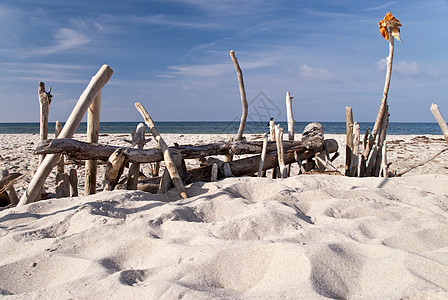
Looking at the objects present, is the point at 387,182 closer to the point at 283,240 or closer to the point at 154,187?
the point at 283,240

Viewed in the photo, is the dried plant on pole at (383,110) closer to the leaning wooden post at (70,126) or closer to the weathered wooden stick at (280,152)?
the weathered wooden stick at (280,152)

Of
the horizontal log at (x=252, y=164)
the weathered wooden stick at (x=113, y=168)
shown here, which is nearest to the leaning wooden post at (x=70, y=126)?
the weathered wooden stick at (x=113, y=168)

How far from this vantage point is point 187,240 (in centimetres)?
253

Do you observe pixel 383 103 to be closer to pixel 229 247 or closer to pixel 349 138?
pixel 349 138

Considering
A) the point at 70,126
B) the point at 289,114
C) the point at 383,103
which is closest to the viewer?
the point at 70,126

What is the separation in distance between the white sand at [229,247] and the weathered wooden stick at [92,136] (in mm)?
971

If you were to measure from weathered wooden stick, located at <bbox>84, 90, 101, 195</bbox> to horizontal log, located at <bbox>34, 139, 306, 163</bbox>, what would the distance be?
1.37ft

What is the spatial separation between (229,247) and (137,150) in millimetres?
2445

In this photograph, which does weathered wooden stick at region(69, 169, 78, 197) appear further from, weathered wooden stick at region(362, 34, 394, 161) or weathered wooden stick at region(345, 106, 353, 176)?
weathered wooden stick at region(362, 34, 394, 161)

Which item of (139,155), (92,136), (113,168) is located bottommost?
(113,168)

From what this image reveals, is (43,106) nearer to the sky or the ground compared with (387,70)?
nearer to the ground

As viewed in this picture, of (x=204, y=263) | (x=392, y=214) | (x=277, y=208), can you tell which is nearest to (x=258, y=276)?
(x=204, y=263)

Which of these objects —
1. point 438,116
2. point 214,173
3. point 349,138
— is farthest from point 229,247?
point 349,138

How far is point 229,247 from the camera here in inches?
88.9
